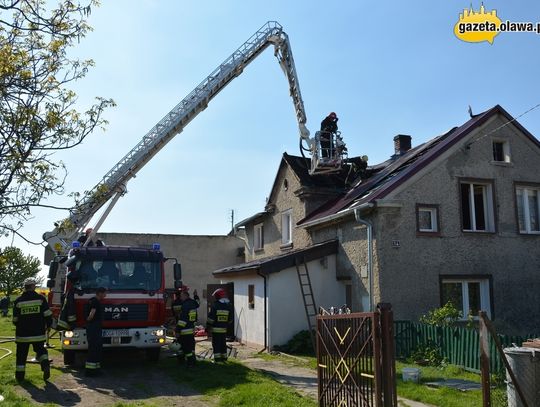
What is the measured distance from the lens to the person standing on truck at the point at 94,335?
35.3ft

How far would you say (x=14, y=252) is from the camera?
6.25 metres

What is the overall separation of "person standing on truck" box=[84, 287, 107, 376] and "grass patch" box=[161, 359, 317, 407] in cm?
156

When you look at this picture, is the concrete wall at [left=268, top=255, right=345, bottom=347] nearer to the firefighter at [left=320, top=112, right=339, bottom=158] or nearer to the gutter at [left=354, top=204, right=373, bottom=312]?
the gutter at [left=354, top=204, right=373, bottom=312]

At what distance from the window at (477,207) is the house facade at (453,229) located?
0.03m

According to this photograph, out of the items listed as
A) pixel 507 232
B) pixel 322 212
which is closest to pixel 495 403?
pixel 507 232

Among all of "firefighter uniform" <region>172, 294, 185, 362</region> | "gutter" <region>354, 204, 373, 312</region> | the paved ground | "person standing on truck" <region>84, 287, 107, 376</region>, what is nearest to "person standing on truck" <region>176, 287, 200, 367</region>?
"firefighter uniform" <region>172, 294, 185, 362</region>

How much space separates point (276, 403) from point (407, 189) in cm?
847

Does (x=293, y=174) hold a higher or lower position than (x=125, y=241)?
higher

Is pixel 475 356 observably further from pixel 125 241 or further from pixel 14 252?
pixel 125 241

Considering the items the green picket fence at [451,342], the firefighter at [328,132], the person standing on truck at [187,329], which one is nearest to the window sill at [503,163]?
the firefighter at [328,132]

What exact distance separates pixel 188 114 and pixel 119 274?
6.61 metres

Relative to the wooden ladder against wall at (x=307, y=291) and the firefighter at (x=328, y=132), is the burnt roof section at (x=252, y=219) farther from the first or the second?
the wooden ladder against wall at (x=307, y=291)

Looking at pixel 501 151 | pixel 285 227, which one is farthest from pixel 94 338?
pixel 501 151

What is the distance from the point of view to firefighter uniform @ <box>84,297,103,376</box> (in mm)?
10773
